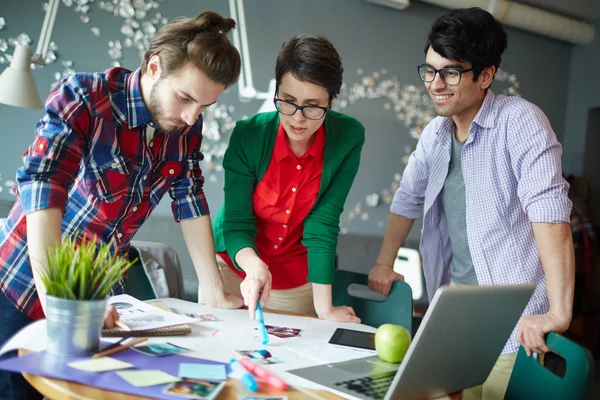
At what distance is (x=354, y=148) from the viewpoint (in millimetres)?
2043

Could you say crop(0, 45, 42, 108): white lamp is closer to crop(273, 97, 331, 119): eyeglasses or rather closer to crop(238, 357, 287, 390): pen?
crop(273, 97, 331, 119): eyeglasses

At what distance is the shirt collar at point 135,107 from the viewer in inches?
62.9

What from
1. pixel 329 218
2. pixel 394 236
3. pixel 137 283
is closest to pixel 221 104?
pixel 137 283

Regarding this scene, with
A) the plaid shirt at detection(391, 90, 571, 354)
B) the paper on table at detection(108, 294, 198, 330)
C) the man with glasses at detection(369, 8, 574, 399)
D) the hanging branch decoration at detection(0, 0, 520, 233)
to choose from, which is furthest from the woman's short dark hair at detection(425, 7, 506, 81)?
the hanging branch decoration at detection(0, 0, 520, 233)

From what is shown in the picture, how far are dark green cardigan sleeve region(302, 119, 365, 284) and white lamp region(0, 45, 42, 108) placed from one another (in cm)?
199

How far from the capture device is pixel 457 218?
2.01 meters

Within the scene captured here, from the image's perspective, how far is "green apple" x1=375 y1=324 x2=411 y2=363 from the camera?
142 cm

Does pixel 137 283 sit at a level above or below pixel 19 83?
below

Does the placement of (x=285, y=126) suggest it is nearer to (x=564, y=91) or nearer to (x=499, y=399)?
(x=499, y=399)

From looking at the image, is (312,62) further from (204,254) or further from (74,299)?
(74,299)

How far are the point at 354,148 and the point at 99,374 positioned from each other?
46.9 inches

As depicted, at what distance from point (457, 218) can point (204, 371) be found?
1118 millimetres

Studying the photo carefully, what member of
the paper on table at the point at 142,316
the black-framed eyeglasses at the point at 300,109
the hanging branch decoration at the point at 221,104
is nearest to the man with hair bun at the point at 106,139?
the paper on table at the point at 142,316

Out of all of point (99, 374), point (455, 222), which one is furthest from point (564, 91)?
point (99, 374)
